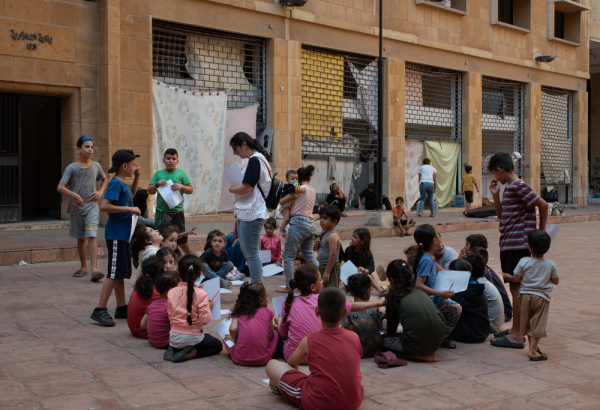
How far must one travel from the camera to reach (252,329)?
4.54 meters

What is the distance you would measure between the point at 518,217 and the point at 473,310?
35.5 inches

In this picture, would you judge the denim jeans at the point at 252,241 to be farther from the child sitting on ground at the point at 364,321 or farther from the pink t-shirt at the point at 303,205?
the child sitting on ground at the point at 364,321

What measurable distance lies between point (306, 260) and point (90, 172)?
10.5 feet

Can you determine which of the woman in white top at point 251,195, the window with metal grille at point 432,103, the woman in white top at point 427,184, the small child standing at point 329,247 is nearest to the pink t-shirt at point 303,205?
the small child standing at point 329,247

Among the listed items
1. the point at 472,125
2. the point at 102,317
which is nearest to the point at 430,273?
the point at 102,317

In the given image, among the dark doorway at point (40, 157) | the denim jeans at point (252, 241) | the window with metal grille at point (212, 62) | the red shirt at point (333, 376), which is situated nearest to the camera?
the red shirt at point (333, 376)

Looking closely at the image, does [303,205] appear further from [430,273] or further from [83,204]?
[83,204]

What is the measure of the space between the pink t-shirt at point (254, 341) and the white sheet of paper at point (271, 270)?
399 centimetres

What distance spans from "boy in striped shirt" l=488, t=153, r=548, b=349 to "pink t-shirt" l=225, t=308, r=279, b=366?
2002mm

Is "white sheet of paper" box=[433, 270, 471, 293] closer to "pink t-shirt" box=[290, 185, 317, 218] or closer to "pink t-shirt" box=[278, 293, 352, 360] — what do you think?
"pink t-shirt" box=[278, 293, 352, 360]

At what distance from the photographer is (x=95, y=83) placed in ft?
41.9

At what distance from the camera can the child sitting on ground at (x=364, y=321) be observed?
470 centimetres

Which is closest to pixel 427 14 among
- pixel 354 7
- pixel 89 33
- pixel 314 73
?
pixel 354 7

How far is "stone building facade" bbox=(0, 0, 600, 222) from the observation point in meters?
12.5
